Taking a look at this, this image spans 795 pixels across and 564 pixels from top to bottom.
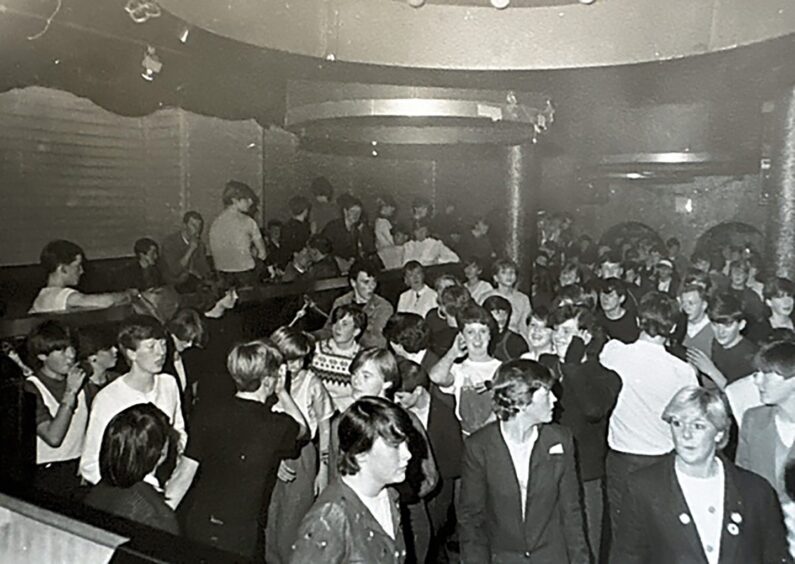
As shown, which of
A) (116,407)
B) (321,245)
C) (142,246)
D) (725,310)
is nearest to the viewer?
(116,407)

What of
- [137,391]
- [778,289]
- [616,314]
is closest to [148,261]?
[137,391]

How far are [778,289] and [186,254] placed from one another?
3.73m

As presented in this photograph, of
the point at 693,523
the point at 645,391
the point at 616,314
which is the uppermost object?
the point at 616,314

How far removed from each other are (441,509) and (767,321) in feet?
6.57

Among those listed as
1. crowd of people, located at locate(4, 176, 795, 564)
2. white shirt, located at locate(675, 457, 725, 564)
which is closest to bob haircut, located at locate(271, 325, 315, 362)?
crowd of people, located at locate(4, 176, 795, 564)

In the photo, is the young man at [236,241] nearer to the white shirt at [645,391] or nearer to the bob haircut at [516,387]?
the white shirt at [645,391]

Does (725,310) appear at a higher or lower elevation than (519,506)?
higher

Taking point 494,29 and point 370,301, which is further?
point 370,301

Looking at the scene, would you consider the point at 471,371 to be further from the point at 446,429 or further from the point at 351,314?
the point at 351,314

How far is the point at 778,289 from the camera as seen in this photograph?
164 inches

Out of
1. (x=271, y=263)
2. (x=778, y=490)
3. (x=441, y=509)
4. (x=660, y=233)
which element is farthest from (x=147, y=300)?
(x=660, y=233)

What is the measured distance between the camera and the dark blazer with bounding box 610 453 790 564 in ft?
6.59

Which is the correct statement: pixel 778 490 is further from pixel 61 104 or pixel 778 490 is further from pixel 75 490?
pixel 61 104

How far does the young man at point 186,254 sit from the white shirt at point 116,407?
2.63 metres
